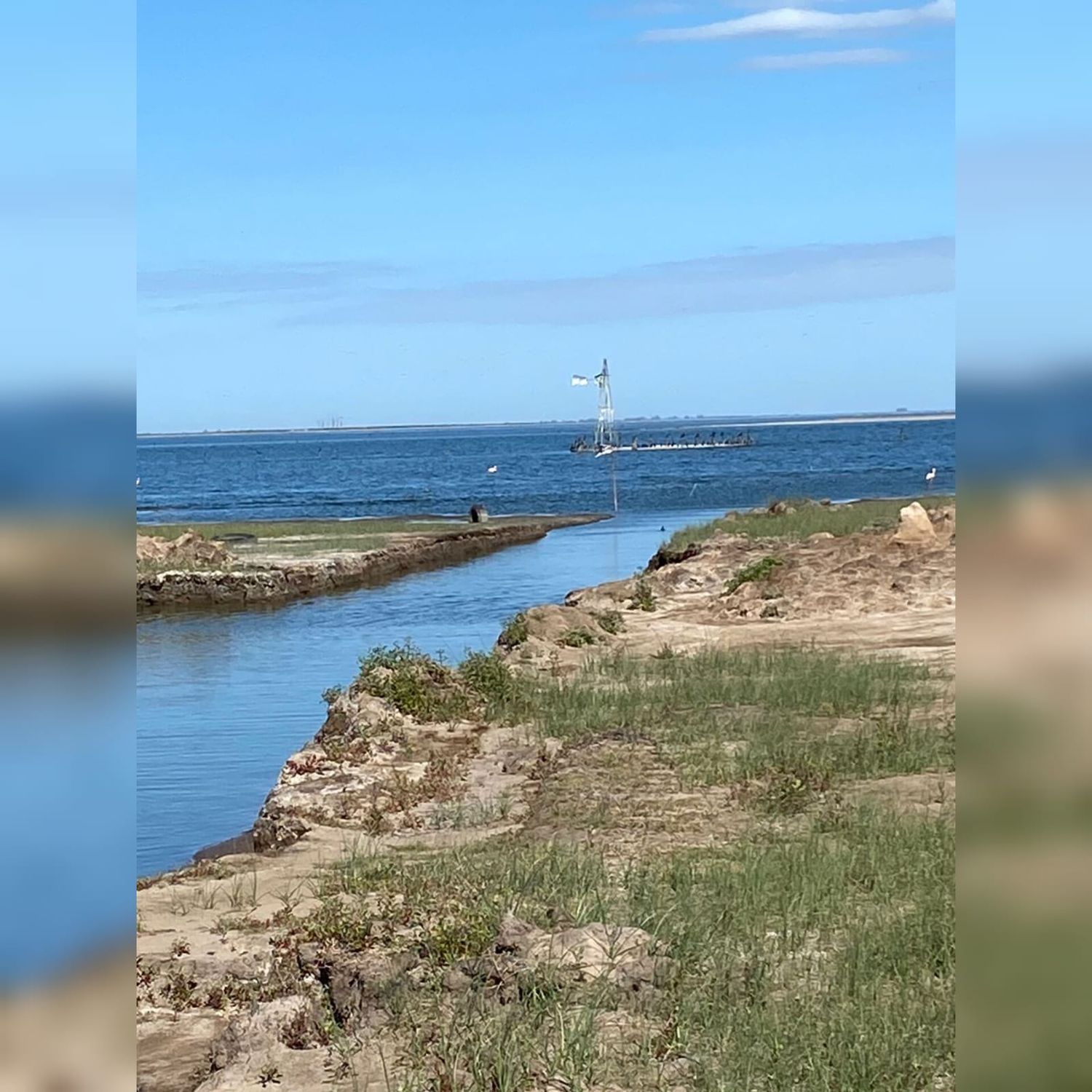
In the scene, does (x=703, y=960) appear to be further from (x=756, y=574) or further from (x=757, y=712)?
(x=756, y=574)

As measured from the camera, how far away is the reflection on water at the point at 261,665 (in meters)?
11.5

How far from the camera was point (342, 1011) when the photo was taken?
5.61 m

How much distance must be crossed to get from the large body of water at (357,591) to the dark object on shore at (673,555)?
1784 mm

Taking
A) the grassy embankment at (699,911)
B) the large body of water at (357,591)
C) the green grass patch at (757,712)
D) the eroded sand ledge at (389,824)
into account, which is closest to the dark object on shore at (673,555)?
the large body of water at (357,591)

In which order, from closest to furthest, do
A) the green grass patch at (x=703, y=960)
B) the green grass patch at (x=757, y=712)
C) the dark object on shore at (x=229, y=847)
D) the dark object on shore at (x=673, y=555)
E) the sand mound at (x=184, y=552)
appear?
the green grass patch at (x=703, y=960) < the dark object on shore at (x=229, y=847) < the green grass patch at (x=757, y=712) < the dark object on shore at (x=673, y=555) < the sand mound at (x=184, y=552)

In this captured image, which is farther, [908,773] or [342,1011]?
[908,773]

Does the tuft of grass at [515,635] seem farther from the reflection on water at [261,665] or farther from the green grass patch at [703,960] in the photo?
the green grass patch at [703,960]

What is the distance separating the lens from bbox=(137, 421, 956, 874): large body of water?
12880mm

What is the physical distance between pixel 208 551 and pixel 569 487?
37.5 metres

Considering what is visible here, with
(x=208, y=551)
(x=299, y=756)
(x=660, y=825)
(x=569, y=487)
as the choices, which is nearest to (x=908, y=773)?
(x=660, y=825)

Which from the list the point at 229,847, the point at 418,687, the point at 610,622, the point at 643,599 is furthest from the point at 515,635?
the point at 229,847

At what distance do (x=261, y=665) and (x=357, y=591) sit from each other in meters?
9.80

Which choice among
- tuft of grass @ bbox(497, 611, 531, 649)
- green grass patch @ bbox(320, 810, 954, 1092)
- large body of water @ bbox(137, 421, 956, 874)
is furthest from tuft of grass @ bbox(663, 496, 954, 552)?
green grass patch @ bbox(320, 810, 954, 1092)
